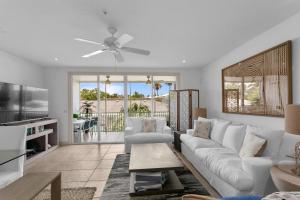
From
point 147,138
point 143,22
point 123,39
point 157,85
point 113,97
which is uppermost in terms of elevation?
point 143,22

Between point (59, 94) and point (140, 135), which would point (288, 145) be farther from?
point (59, 94)

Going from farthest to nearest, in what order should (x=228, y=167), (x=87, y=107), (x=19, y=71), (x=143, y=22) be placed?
(x=87, y=107) < (x=19, y=71) < (x=143, y=22) < (x=228, y=167)

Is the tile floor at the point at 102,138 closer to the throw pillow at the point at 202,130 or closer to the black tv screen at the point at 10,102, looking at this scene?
the black tv screen at the point at 10,102

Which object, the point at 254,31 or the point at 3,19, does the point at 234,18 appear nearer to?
the point at 254,31

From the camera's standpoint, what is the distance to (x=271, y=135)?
256cm

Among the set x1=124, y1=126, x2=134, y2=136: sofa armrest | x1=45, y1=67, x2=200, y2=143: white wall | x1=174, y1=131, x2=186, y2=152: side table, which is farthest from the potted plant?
x1=174, y1=131, x2=186, y2=152: side table

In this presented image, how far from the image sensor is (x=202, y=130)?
166 inches

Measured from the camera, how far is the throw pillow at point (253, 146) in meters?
2.51

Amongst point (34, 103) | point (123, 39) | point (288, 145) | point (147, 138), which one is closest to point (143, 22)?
point (123, 39)

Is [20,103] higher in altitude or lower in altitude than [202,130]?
higher

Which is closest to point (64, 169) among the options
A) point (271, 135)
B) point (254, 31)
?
point (271, 135)

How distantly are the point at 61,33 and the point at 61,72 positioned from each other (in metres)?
3.07

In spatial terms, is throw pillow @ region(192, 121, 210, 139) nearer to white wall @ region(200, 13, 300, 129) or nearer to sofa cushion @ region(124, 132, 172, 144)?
white wall @ region(200, 13, 300, 129)

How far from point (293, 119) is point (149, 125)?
3.57 m
